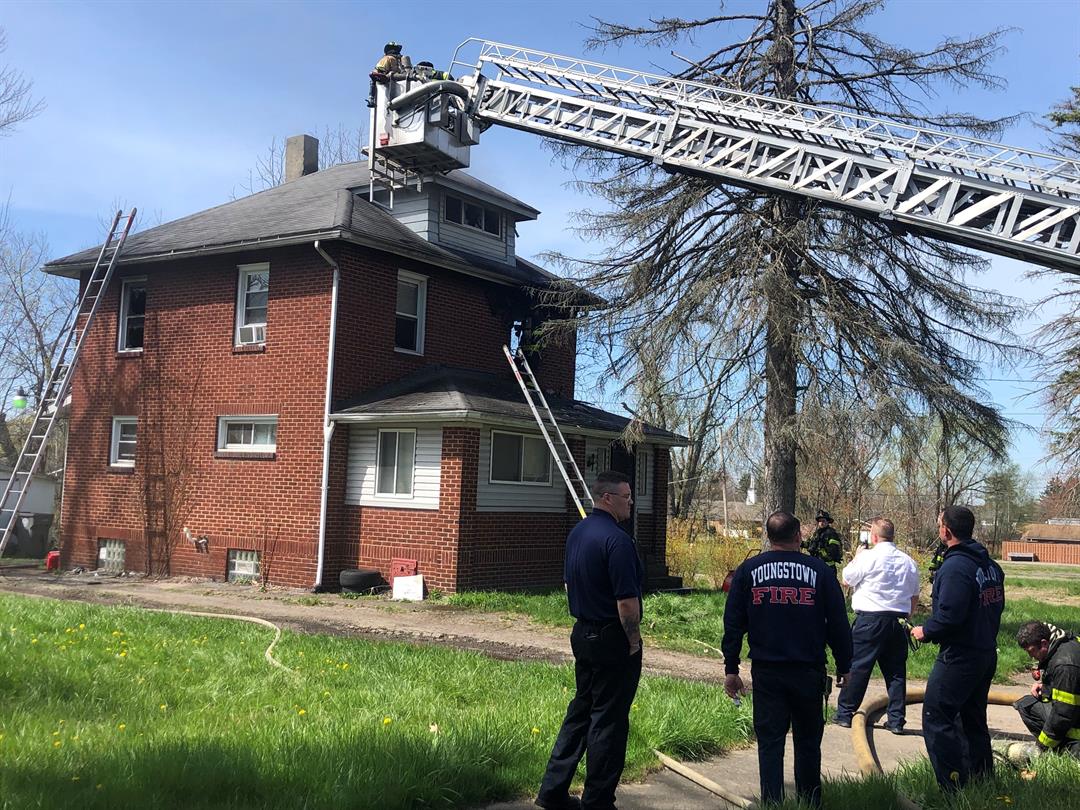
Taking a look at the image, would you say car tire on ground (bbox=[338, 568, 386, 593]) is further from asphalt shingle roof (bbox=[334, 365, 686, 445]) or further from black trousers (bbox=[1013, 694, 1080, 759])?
black trousers (bbox=[1013, 694, 1080, 759])

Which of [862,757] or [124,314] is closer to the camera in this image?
[862,757]

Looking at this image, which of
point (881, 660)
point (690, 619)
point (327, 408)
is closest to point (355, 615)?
point (327, 408)

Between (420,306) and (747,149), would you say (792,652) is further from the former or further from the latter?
(420,306)

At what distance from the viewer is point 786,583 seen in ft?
17.1

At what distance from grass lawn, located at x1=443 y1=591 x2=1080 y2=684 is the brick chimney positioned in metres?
14.0

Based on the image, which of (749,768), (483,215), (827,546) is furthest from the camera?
(483,215)

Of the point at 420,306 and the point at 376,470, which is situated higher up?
the point at 420,306

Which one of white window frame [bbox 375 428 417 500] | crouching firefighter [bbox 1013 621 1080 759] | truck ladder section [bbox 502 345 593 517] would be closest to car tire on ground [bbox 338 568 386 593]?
white window frame [bbox 375 428 417 500]

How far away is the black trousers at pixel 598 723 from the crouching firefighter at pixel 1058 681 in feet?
9.08

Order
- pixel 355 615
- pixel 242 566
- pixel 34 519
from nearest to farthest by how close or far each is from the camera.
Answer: pixel 355 615 < pixel 242 566 < pixel 34 519

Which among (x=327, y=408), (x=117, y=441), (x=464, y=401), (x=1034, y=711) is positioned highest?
(x=464, y=401)

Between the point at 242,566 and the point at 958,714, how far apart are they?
14767 mm

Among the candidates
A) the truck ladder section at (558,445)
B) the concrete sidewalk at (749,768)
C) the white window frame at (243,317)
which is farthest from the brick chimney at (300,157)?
the concrete sidewalk at (749,768)

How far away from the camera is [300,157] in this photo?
81.9ft
